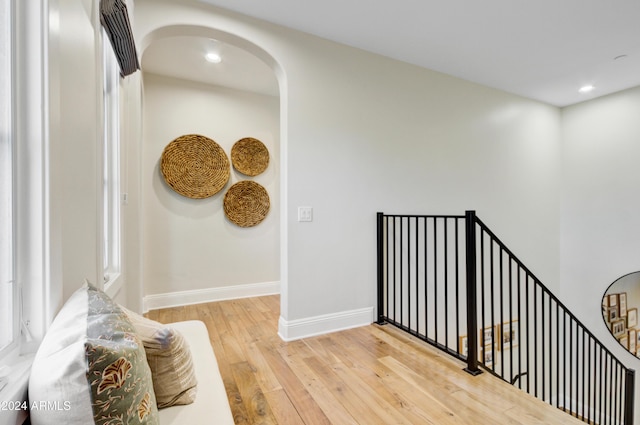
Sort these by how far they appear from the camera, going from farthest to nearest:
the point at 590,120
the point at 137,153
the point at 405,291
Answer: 1. the point at 590,120
2. the point at 405,291
3. the point at 137,153

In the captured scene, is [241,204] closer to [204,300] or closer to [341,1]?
[204,300]

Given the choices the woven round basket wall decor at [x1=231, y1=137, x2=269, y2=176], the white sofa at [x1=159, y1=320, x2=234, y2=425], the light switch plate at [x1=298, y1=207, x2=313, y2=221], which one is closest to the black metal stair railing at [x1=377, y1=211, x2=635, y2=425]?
the light switch plate at [x1=298, y1=207, x2=313, y2=221]

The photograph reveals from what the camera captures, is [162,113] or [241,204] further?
[241,204]

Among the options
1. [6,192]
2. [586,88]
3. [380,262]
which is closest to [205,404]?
[6,192]

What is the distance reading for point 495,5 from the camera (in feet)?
7.13

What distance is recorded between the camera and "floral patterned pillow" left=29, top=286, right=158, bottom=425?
542mm

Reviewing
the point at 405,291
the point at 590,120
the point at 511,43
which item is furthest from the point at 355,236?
the point at 590,120

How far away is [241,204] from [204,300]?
1.16 metres

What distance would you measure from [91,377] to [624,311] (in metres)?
5.56

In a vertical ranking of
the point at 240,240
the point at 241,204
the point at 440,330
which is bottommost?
the point at 440,330

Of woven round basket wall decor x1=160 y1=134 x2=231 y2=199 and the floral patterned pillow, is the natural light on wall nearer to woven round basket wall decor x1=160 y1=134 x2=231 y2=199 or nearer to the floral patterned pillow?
the floral patterned pillow

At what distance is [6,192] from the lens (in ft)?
2.34

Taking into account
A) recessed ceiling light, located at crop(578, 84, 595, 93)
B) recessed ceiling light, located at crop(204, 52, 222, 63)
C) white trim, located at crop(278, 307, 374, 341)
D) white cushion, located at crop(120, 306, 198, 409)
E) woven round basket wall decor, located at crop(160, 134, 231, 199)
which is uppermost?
recessed ceiling light, located at crop(578, 84, 595, 93)

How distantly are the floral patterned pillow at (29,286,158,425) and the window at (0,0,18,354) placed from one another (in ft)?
0.47
